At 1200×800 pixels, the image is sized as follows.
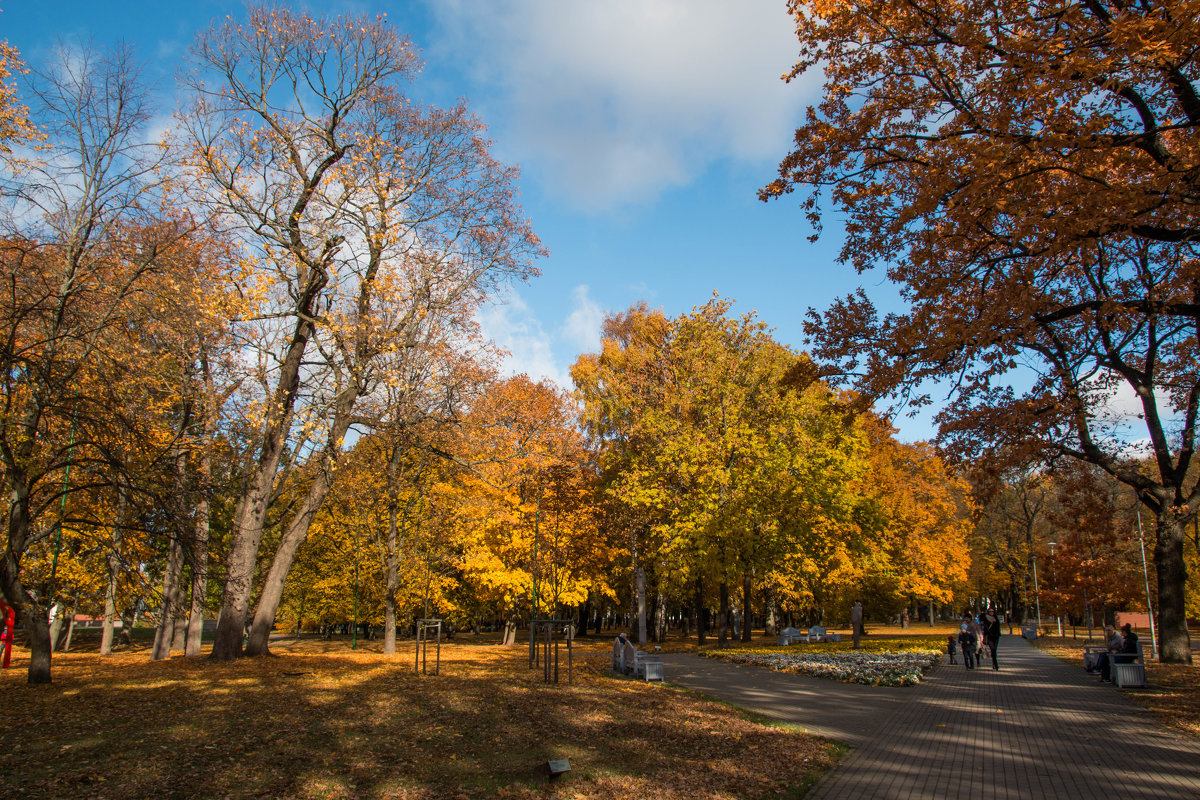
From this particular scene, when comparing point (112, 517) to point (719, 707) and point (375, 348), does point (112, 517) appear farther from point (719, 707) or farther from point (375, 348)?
point (719, 707)

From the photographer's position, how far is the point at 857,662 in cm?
1922

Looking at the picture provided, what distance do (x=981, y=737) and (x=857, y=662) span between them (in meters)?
10.3

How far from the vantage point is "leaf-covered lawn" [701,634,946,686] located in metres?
16.0

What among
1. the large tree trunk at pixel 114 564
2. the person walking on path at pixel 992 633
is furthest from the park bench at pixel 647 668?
the person walking on path at pixel 992 633

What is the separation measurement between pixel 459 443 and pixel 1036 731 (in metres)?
14.1

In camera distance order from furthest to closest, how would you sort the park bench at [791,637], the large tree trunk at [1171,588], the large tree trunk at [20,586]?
the park bench at [791,637]
the large tree trunk at [1171,588]
the large tree trunk at [20,586]

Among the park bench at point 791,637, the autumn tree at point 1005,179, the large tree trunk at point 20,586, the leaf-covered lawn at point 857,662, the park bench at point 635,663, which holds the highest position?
the autumn tree at point 1005,179

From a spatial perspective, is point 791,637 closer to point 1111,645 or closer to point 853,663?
point 853,663

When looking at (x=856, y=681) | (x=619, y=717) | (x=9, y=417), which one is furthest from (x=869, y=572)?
(x=9, y=417)

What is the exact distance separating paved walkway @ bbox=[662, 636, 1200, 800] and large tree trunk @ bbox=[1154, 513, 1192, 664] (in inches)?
151

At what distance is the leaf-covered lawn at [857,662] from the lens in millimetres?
15984

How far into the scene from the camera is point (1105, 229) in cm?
776

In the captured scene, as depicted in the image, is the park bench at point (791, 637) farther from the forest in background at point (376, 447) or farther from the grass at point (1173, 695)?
the grass at point (1173, 695)

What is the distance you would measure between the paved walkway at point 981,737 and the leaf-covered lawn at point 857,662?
674 mm
